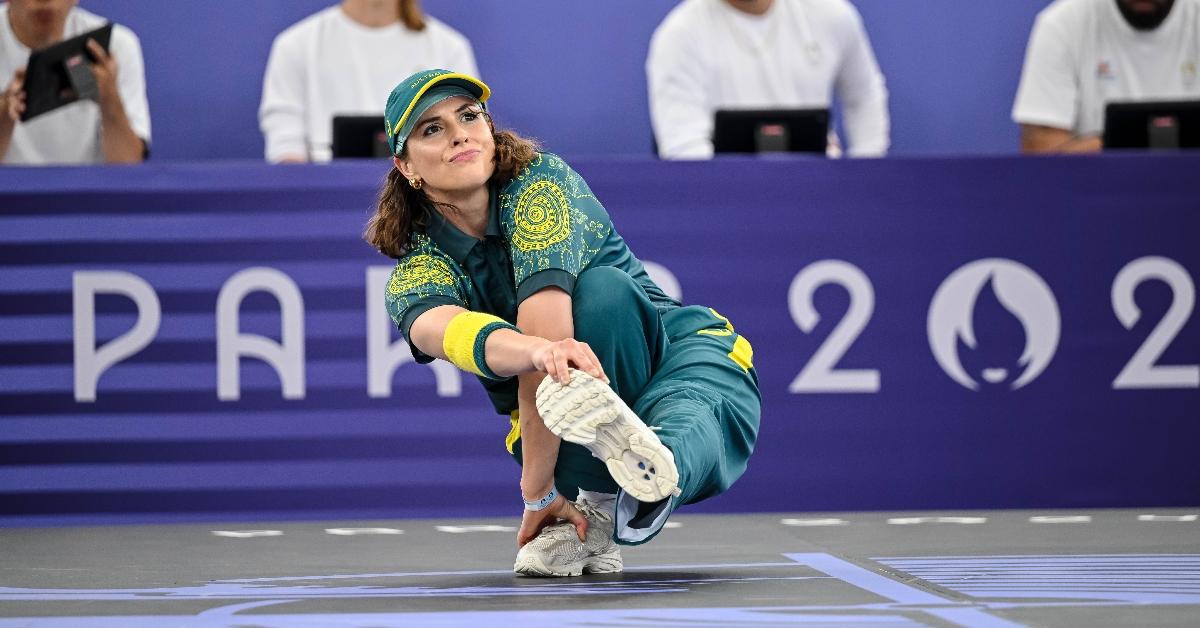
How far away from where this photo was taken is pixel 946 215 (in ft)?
15.4

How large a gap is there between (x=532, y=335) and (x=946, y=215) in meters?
2.19

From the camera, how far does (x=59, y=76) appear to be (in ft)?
16.5

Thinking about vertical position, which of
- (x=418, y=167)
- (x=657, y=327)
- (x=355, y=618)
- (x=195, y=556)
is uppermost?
(x=418, y=167)

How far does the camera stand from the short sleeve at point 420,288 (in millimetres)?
2943

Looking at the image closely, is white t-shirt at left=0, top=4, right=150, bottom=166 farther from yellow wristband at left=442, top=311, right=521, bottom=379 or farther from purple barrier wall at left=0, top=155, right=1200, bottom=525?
yellow wristband at left=442, top=311, right=521, bottom=379

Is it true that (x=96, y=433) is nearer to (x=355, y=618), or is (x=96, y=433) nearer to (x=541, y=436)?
(x=541, y=436)

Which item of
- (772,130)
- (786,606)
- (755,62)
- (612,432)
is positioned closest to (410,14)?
(755,62)

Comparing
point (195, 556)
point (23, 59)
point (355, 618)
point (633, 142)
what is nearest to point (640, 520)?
point (355, 618)

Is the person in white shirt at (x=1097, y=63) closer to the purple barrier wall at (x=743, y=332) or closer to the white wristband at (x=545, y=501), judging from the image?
the purple barrier wall at (x=743, y=332)

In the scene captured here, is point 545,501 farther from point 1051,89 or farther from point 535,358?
point 1051,89

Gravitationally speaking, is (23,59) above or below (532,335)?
above

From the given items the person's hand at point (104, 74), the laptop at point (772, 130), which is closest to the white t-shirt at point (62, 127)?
the person's hand at point (104, 74)

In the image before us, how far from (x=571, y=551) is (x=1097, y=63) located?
3786 millimetres

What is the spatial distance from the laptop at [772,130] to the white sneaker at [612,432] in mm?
2430
